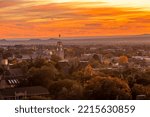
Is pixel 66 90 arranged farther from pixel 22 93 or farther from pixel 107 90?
pixel 22 93

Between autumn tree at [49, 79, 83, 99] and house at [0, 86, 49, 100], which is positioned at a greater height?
autumn tree at [49, 79, 83, 99]

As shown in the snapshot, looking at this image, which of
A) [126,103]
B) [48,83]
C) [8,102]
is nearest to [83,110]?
[126,103]

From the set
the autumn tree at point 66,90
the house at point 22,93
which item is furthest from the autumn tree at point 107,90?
the house at point 22,93

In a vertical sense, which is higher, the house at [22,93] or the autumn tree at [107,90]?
the autumn tree at [107,90]

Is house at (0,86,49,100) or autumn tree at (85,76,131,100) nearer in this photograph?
autumn tree at (85,76,131,100)

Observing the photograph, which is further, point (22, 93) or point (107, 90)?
point (22, 93)

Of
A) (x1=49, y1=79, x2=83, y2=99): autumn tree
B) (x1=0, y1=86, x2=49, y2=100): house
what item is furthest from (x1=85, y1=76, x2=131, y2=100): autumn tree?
(x1=0, y1=86, x2=49, y2=100): house

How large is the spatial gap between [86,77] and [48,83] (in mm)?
833

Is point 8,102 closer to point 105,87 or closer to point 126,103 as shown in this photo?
point 126,103

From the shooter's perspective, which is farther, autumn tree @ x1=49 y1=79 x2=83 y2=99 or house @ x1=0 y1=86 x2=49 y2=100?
house @ x1=0 y1=86 x2=49 y2=100

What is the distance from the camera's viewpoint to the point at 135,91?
5.07m

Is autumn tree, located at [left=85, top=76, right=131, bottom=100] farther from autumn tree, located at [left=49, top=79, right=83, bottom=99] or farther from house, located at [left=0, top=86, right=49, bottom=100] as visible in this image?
house, located at [left=0, top=86, right=49, bottom=100]

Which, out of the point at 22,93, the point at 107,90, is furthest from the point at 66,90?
the point at 22,93

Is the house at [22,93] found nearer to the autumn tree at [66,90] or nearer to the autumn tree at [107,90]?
the autumn tree at [66,90]
